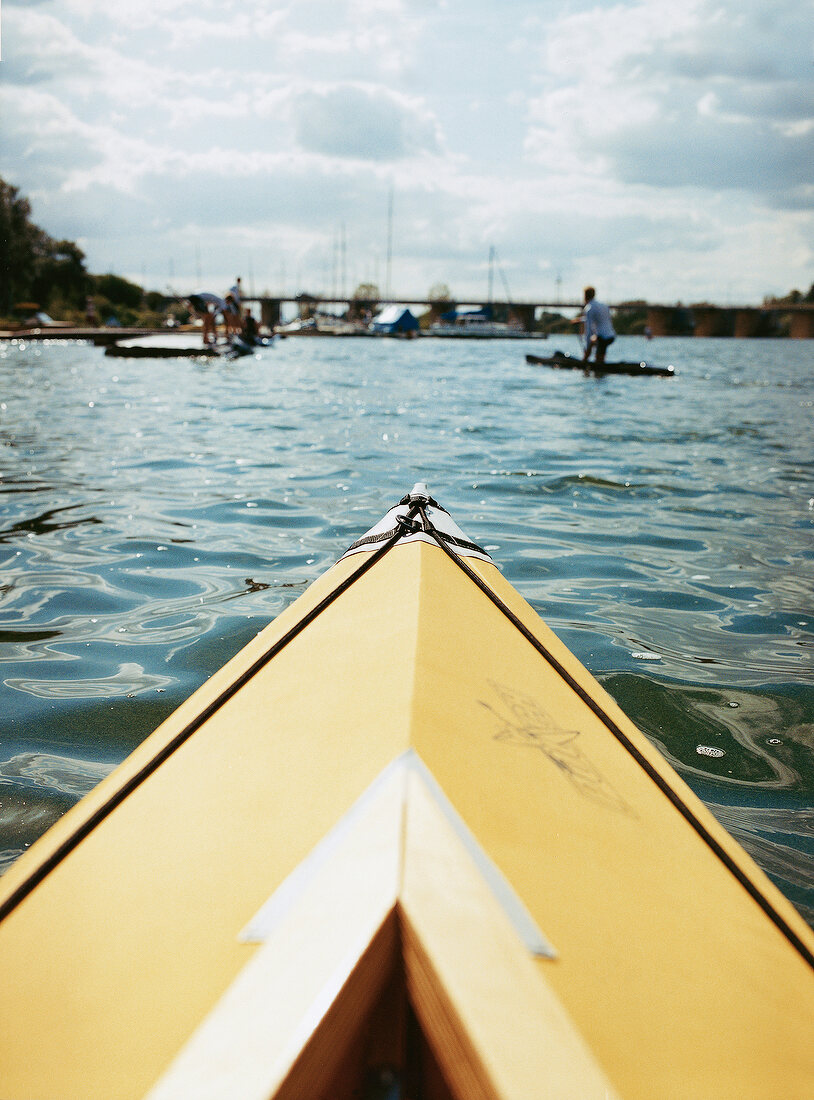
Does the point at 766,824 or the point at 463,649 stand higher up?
the point at 463,649

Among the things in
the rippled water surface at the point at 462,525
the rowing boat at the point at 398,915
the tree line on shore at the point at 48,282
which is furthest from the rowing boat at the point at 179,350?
the tree line on shore at the point at 48,282

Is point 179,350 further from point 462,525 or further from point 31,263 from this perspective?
point 31,263

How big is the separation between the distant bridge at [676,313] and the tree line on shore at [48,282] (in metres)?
15.4

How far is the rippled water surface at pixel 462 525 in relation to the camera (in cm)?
262

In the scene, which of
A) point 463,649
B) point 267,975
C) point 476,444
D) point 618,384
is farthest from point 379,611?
point 618,384

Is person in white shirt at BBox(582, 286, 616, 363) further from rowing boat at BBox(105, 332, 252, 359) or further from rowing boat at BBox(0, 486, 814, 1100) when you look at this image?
rowing boat at BBox(0, 486, 814, 1100)

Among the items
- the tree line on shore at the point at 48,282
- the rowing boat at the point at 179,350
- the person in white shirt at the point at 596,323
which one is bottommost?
the rowing boat at the point at 179,350

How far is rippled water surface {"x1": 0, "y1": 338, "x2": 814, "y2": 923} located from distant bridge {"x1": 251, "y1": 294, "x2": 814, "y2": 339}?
78682mm

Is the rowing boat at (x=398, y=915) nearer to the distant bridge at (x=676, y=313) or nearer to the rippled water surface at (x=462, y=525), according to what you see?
the rippled water surface at (x=462, y=525)

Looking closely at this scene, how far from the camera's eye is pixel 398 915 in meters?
0.89

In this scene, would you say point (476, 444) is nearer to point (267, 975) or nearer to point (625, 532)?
point (625, 532)

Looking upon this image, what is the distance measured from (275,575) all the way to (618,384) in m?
13.3

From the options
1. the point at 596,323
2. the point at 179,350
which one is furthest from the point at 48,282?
the point at 596,323

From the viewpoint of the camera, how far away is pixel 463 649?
185 centimetres
